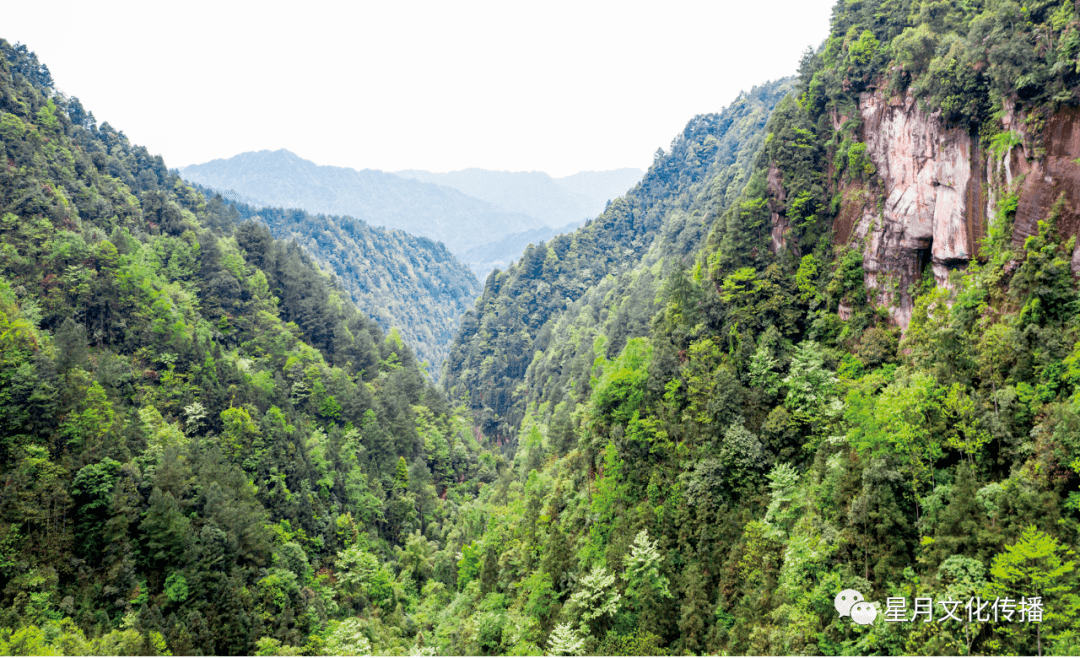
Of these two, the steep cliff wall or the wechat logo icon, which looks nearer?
the wechat logo icon

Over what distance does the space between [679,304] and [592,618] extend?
2661 centimetres

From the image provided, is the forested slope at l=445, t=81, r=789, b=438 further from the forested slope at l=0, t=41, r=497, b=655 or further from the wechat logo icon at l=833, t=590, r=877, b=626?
the wechat logo icon at l=833, t=590, r=877, b=626

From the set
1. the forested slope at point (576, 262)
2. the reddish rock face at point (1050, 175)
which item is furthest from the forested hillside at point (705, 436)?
the forested slope at point (576, 262)

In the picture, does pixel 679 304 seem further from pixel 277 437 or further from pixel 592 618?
pixel 277 437

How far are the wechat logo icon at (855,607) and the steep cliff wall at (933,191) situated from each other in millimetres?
19200

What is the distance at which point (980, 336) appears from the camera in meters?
30.9

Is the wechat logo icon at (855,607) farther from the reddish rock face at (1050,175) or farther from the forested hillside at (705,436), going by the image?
the reddish rock face at (1050,175)

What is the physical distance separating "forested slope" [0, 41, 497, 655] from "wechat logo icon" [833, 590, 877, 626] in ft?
114

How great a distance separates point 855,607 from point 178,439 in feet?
175

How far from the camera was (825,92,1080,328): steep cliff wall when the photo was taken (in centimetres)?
3038

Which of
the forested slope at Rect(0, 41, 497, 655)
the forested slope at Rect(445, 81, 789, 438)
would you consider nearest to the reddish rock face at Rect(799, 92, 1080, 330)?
the forested slope at Rect(0, 41, 497, 655)

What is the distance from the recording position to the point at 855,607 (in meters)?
27.8

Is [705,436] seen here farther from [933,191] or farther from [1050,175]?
[1050,175]

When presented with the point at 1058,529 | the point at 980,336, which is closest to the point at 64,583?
the point at 1058,529
